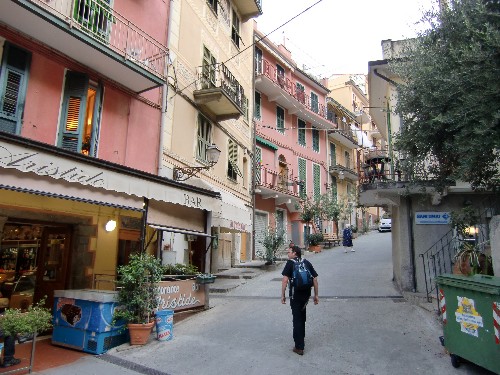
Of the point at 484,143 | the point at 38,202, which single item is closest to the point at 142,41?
the point at 38,202

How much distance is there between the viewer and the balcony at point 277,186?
70.0 feet

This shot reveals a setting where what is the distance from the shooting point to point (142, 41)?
36.3ft

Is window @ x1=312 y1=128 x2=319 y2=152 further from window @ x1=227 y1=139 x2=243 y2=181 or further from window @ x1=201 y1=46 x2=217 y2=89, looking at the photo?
window @ x1=201 y1=46 x2=217 y2=89

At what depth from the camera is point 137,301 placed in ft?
22.0

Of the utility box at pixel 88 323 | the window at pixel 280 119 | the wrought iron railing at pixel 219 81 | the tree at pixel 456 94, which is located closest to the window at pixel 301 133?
the window at pixel 280 119

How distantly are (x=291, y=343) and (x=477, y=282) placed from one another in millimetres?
3225

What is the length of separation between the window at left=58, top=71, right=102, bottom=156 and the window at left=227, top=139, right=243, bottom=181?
8031 mm

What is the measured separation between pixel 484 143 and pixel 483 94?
78 cm

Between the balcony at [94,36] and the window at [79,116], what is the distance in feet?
1.92

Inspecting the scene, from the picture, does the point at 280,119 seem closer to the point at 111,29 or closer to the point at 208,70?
the point at 208,70

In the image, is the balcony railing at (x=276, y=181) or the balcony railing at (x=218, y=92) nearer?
the balcony railing at (x=218, y=92)

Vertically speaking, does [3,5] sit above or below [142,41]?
below

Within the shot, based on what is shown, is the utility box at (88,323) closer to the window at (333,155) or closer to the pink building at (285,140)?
the pink building at (285,140)

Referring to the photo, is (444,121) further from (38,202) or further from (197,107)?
(197,107)
